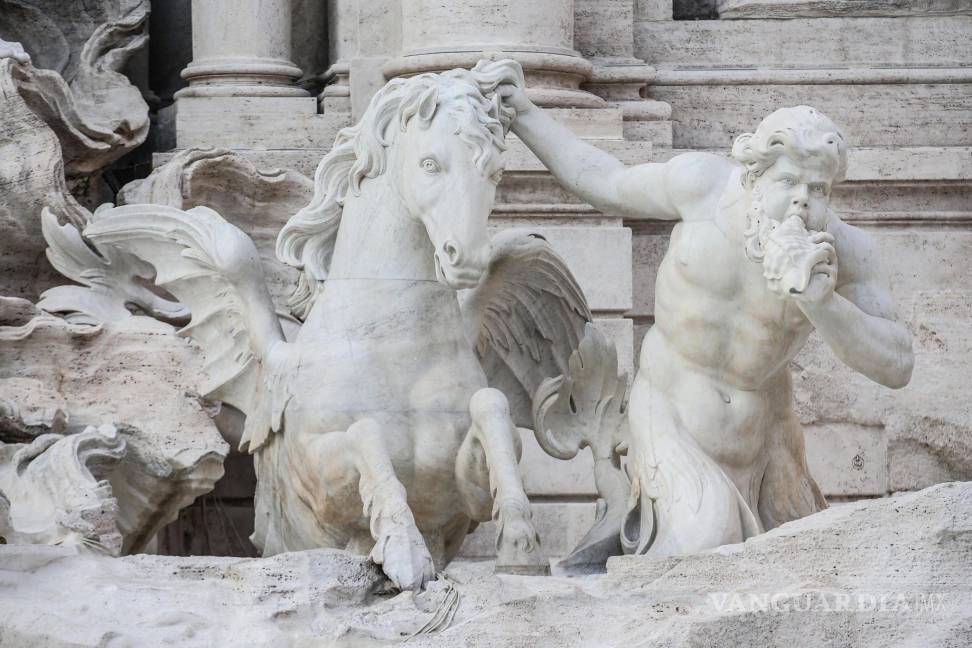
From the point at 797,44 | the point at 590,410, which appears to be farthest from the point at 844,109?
the point at 590,410

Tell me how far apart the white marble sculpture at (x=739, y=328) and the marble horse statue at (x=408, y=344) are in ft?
1.26

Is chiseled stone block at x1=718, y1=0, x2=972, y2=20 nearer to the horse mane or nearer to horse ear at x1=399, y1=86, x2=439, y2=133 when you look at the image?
the horse mane

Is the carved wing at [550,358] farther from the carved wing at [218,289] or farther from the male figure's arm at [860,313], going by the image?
the male figure's arm at [860,313]

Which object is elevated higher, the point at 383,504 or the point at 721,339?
the point at 721,339

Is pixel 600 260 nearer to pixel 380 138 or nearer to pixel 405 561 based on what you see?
pixel 380 138

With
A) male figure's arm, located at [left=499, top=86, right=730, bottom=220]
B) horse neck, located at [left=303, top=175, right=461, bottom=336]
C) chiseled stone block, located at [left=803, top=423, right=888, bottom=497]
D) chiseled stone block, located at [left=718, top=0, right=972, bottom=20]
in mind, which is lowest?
chiseled stone block, located at [left=803, top=423, right=888, bottom=497]

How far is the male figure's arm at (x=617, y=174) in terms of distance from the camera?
18.7 feet

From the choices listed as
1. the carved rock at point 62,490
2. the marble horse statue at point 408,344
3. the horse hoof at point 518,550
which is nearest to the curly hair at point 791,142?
the marble horse statue at point 408,344

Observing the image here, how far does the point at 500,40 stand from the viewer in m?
7.81

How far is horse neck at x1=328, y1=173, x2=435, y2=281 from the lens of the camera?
18.9 feet

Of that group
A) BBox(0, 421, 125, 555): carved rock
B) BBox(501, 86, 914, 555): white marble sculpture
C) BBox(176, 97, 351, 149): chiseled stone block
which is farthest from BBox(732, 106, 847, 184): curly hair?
BBox(176, 97, 351, 149): chiseled stone block

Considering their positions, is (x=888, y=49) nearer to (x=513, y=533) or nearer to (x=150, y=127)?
(x=150, y=127)

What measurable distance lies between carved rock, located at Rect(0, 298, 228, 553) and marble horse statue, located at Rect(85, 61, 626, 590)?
491 mm

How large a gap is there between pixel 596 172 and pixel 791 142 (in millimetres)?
751
